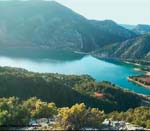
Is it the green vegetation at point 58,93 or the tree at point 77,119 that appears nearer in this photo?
the tree at point 77,119

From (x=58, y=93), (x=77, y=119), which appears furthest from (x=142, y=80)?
(x=77, y=119)

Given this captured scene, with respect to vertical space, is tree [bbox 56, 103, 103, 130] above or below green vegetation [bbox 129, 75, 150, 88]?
above

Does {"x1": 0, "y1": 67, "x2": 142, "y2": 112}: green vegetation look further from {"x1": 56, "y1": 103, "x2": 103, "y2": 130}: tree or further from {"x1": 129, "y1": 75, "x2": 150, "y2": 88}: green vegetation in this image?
{"x1": 56, "y1": 103, "x2": 103, "y2": 130}: tree

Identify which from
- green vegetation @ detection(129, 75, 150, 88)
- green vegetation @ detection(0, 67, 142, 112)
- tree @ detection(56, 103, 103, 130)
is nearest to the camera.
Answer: tree @ detection(56, 103, 103, 130)

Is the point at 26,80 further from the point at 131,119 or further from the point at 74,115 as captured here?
the point at 74,115

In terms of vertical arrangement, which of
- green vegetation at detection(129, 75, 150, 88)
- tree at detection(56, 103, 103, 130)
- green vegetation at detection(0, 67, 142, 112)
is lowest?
green vegetation at detection(129, 75, 150, 88)

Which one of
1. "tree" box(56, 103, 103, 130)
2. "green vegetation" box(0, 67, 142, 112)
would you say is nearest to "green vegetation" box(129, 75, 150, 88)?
"green vegetation" box(0, 67, 142, 112)

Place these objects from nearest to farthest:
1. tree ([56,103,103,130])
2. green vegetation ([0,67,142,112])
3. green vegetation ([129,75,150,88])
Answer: tree ([56,103,103,130])
green vegetation ([0,67,142,112])
green vegetation ([129,75,150,88])

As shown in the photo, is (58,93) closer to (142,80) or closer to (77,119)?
(77,119)

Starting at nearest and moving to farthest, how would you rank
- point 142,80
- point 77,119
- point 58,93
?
point 77,119 → point 58,93 → point 142,80

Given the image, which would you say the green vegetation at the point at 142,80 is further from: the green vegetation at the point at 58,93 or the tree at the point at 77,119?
the tree at the point at 77,119

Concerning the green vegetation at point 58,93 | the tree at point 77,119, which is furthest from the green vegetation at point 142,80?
the tree at point 77,119

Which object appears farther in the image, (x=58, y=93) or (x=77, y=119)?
(x=58, y=93)
